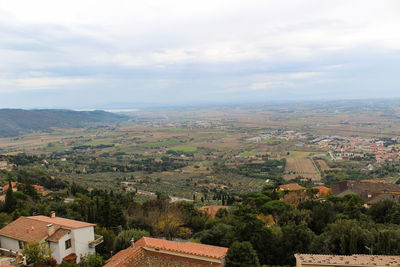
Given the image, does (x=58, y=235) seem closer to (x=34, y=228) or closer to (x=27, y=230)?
(x=34, y=228)

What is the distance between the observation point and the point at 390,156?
7181 centimetres

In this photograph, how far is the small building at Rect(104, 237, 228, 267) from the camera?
13.0 metres

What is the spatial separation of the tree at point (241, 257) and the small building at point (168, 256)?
0.35 m

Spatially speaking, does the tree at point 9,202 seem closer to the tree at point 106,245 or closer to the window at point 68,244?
the tree at point 106,245

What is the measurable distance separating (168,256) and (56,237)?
6734 mm

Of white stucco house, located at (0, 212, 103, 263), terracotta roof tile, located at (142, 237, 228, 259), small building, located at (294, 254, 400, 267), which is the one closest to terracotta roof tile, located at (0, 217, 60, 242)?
white stucco house, located at (0, 212, 103, 263)

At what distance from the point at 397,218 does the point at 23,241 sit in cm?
2361

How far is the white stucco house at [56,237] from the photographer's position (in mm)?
16031

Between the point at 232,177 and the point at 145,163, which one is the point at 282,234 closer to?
the point at 232,177

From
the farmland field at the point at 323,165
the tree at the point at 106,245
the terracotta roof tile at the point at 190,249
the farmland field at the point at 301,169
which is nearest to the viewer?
the terracotta roof tile at the point at 190,249

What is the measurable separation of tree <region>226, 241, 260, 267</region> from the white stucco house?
8.29 metres

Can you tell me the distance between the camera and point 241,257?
13469mm

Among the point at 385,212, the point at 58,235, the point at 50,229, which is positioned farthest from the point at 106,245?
the point at 385,212

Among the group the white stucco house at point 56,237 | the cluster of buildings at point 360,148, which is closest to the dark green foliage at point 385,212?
the white stucco house at point 56,237
